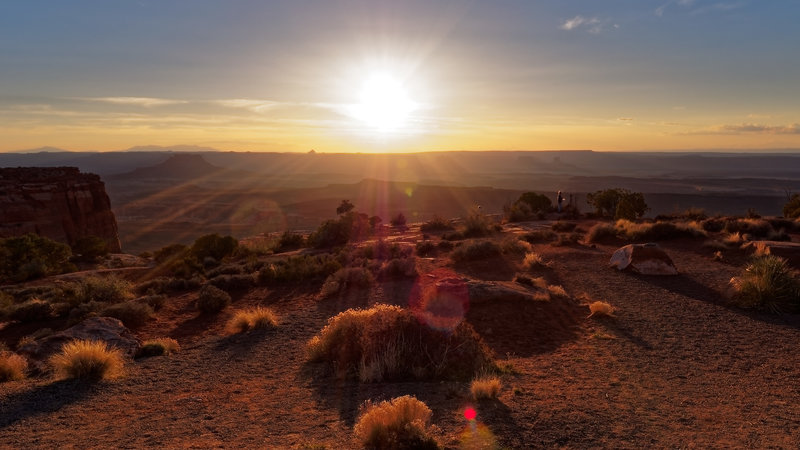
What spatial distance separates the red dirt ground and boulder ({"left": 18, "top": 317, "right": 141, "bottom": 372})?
2.45 feet

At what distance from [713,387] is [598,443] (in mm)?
3197

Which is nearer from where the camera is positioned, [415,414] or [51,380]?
[415,414]

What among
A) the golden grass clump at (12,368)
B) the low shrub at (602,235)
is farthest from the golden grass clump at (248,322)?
the low shrub at (602,235)

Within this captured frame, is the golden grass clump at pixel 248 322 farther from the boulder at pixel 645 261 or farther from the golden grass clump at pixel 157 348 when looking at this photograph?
the boulder at pixel 645 261

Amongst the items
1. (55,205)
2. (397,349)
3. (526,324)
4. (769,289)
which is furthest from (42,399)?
(55,205)

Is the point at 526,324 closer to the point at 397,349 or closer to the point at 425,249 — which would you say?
the point at 397,349

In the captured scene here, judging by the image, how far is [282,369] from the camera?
27.0ft

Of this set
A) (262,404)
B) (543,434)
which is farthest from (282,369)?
(543,434)

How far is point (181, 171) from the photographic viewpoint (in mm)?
175875

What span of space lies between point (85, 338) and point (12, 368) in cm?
140

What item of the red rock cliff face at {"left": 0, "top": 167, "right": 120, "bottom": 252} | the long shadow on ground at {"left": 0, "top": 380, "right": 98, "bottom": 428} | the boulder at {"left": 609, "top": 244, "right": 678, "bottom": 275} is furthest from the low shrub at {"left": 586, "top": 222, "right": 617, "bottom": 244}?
the red rock cliff face at {"left": 0, "top": 167, "right": 120, "bottom": 252}

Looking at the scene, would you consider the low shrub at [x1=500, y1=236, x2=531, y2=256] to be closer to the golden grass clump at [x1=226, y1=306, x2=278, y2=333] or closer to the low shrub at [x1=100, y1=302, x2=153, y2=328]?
the golden grass clump at [x1=226, y1=306, x2=278, y2=333]

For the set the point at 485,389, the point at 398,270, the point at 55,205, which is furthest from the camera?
the point at 55,205

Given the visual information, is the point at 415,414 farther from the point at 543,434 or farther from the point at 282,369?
the point at 282,369
